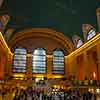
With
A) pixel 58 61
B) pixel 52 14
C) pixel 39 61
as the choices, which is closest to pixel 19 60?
pixel 39 61

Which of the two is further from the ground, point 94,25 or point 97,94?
point 94,25

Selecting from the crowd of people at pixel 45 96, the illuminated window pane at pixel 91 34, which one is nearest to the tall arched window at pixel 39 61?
the illuminated window pane at pixel 91 34

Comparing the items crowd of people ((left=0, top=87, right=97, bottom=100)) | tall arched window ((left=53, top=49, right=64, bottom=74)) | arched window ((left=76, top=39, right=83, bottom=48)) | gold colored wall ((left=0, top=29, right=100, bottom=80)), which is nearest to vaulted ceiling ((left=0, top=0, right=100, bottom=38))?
arched window ((left=76, top=39, right=83, bottom=48))

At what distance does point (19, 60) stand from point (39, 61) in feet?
8.28

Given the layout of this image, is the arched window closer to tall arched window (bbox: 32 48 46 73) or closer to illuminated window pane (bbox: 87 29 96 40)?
illuminated window pane (bbox: 87 29 96 40)

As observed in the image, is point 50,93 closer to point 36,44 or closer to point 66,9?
point 66,9

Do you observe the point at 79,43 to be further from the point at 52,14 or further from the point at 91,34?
the point at 52,14

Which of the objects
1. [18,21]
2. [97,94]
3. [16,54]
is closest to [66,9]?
[18,21]

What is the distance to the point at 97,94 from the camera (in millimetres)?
14500

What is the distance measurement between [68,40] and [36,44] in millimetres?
4268

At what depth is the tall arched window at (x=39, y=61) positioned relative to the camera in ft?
86.5

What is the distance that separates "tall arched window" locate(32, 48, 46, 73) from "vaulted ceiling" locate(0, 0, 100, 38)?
14.1ft

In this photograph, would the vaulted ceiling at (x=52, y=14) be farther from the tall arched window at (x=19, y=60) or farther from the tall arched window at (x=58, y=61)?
the tall arched window at (x=58, y=61)

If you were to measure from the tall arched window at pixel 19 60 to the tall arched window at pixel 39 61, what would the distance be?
124cm
